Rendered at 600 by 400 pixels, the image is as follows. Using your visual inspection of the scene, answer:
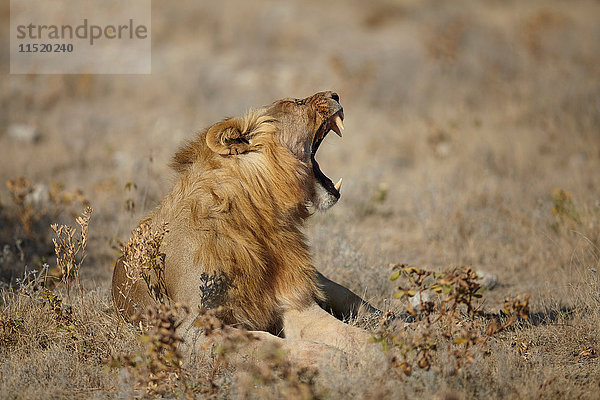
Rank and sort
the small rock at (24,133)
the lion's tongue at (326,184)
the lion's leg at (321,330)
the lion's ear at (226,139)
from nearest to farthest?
the lion's leg at (321,330) → the lion's ear at (226,139) → the lion's tongue at (326,184) → the small rock at (24,133)

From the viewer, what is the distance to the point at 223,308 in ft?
11.7

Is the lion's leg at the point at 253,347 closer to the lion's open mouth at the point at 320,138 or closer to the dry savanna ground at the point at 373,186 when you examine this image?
the dry savanna ground at the point at 373,186

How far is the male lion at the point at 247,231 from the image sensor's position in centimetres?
369

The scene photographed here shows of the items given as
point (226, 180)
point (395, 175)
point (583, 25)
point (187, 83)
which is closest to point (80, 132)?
point (187, 83)

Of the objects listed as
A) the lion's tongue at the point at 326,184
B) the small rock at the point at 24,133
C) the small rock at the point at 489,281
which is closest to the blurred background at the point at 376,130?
the small rock at the point at 24,133

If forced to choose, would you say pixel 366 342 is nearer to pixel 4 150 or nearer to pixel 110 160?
pixel 110 160

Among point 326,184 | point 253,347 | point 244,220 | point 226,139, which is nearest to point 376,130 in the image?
point 326,184

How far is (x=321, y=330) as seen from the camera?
3.82 metres

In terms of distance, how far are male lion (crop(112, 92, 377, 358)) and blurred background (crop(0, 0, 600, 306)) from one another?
53 centimetres

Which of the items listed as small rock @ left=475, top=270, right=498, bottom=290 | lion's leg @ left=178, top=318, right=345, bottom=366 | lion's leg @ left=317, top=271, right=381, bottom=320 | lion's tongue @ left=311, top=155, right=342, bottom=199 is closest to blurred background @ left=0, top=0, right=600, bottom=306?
small rock @ left=475, top=270, right=498, bottom=290

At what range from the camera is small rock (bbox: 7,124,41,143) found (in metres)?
10.5

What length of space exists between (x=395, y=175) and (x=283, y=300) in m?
5.67

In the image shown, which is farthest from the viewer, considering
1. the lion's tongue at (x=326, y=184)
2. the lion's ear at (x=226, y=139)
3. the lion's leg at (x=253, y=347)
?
the lion's tongue at (x=326, y=184)

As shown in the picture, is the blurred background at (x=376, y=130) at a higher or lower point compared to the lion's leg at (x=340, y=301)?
higher
